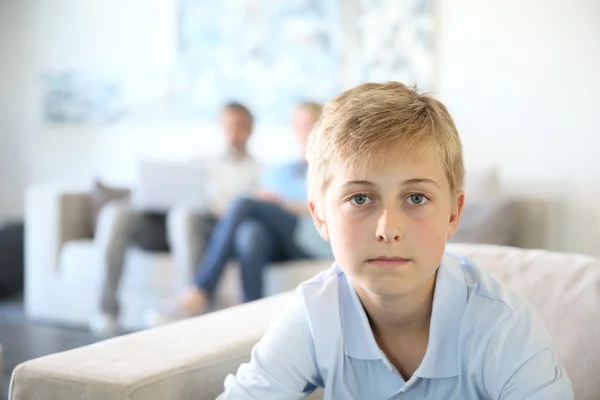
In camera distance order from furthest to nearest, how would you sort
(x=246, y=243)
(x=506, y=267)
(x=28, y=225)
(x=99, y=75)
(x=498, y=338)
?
(x=99, y=75)
(x=28, y=225)
(x=246, y=243)
(x=506, y=267)
(x=498, y=338)

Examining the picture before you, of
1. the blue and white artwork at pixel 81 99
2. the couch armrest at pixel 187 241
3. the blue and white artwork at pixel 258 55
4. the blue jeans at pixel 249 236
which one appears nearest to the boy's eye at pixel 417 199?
the blue jeans at pixel 249 236

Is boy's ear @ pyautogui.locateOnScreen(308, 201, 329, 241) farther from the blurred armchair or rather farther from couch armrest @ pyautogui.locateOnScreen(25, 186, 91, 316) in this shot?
couch armrest @ pyautogui.locateOnScreen(25, 186, 91, 316)

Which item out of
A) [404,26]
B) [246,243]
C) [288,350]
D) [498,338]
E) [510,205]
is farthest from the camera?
[404,26]

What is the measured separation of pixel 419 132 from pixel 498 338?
31cm

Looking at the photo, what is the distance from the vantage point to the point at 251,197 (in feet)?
13.0

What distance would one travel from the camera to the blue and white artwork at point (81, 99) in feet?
18.4

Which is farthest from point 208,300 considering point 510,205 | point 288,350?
point 288,350

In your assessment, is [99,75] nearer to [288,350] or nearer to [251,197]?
[251,197]

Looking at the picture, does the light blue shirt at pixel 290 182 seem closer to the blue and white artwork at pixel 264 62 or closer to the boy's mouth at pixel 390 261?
the blue and white artwork at pixel 264 62

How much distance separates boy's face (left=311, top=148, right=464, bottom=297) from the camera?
1.24 metres

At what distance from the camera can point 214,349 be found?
1447 millimetres

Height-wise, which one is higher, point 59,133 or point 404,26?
point 404,26

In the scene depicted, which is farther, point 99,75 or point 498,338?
point 99,75

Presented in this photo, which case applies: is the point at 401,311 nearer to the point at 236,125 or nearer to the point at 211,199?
the point at 211,199
